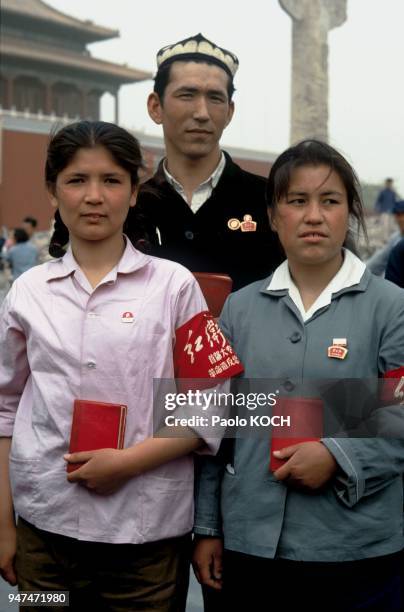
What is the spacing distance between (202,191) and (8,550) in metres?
0.85

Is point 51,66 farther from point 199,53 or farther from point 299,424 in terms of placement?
point 299,424

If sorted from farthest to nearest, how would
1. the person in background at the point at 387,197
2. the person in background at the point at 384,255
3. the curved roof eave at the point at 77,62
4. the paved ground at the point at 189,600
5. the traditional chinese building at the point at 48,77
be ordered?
the curved roof eave at the point at 77,62
the traditional chinese building at the point at 48,77
the person in background at the point at 387,197
the person in background at the point at 384,255
the paved ground at the point at 189,600

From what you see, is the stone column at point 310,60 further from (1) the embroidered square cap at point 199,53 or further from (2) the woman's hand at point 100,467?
(2) the woman's hand at point 100,467

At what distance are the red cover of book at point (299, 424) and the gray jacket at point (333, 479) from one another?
0.08 feet

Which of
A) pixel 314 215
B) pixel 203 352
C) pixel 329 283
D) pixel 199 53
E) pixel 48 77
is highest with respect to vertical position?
pixel 48 77

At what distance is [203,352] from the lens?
139cm

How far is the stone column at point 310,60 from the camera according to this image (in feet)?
42.1

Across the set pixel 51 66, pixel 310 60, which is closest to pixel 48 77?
pixel 51 66

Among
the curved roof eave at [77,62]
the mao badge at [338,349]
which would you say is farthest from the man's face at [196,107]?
the curved roof eave at [77,62]

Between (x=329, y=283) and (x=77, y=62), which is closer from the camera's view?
(x=329, y=283)

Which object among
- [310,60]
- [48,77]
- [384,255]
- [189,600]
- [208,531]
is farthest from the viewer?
[48,77]

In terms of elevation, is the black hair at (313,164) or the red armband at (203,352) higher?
the black hair at (313,164)

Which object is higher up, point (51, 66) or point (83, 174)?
point (51, 66)

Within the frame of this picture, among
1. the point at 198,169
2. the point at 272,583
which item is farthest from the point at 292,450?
the point at 198,169
